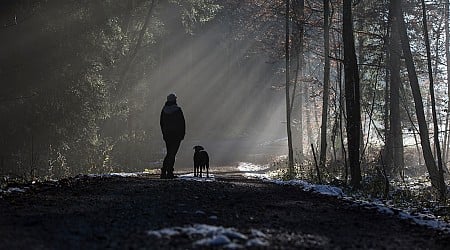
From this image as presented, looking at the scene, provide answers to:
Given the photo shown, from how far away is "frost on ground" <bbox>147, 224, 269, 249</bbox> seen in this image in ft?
16.2

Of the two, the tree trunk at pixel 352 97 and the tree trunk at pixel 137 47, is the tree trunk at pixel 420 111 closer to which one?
the tree trunk at pixel 352 97

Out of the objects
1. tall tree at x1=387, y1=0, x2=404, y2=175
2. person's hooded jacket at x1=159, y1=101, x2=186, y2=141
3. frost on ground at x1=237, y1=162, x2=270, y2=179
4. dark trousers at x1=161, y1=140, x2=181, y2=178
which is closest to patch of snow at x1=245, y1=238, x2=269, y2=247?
person's hooded jacket at x1=159, y1=101, x2=186, y2=141

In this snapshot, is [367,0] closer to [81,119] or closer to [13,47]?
[81,119]

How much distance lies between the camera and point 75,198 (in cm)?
861

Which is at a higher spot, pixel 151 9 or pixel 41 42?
pixel 151 9

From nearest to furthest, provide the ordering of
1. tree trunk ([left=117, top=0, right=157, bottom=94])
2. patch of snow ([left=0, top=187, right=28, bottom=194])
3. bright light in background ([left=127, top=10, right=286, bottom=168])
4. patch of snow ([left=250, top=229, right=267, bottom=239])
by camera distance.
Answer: patch of snow ([left=250, top=229, right=267, bottom=239]) < patch of snow ([left=0, top=187, right=28, bottom=194]) < tree trunk ([left=117, top=0, right=157, bottom=94]) < bright light in background ([left=127, top=10, right=286, bottom=168])

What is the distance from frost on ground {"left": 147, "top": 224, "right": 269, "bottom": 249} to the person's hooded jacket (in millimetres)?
8496

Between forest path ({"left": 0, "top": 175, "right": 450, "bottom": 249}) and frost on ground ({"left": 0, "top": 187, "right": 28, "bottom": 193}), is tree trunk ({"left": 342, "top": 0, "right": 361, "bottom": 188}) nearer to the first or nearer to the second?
forest path ({"left": 0, "top": 175, "right": 450, "bottom": 249})

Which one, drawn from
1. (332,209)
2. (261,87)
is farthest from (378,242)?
(261,87)

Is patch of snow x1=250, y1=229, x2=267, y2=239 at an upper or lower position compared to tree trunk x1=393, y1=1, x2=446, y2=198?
lower

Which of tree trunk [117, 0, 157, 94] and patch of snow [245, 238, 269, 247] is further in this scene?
tree trunk [117, 0, 157, 94]

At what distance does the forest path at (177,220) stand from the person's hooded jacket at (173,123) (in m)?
4.04

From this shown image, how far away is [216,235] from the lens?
5.21 m

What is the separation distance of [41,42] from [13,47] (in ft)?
3.15
